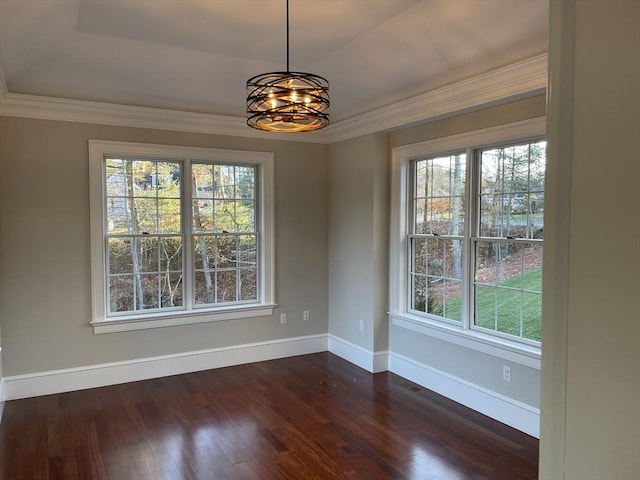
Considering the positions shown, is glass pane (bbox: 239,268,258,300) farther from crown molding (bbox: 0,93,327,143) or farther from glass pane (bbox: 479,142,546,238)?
glass pane (bbox: 479,142,546,238)

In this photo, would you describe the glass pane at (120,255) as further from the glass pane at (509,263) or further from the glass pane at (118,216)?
the glass pane at (509,263)

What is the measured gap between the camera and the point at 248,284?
516cm

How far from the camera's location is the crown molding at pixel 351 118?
322 centimetres

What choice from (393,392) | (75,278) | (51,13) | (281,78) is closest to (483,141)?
(281,78)

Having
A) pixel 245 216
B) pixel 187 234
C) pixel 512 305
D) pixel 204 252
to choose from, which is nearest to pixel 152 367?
pixel 204 252

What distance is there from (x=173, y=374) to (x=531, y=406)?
128 inches

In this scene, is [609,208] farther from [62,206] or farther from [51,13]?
[62,206]

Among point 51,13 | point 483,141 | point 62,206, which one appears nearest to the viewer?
point 51,13

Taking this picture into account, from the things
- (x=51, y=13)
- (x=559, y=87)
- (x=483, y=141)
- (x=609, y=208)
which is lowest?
(x=609, y=208)

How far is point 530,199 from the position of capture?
345cm

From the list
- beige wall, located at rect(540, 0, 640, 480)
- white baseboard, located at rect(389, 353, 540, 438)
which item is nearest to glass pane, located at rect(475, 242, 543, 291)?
white baseboard, located at rect(389, 353, 540, 438)

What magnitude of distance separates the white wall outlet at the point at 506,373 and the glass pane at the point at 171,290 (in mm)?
3088

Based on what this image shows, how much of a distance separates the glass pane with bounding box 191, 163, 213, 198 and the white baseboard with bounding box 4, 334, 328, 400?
5.33 feet

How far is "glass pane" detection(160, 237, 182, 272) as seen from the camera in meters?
4.68
